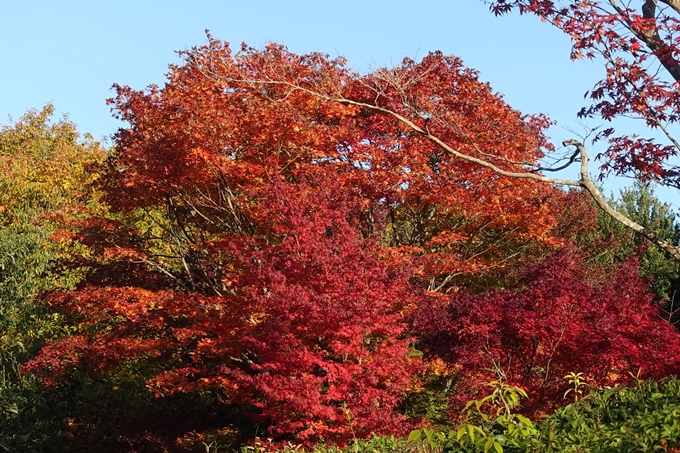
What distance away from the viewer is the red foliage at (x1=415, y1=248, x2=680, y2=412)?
9.84 metres

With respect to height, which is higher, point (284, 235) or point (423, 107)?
point (423, 107)

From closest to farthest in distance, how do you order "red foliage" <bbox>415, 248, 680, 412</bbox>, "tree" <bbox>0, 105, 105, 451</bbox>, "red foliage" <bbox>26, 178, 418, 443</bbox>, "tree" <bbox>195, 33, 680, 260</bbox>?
"tree" <bbox>195, 33, 680, 260</bbox>, "red foliage" <bbox>26, 178, 418, 443</bbox>, "red foliage" <bbox>415, 248, 680, 412</bbox>, "tree" <bbox>0, 105, 105, 451</bbox>

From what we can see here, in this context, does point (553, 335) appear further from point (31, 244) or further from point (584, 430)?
point (31, 244)

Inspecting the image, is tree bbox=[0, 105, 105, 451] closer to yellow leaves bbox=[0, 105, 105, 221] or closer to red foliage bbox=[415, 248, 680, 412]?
yellow leaves bbox=[0, 105, 105, 221]

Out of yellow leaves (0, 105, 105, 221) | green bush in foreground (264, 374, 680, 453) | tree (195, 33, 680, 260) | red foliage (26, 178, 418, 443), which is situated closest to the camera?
green bush in foreground (264, 374, 680, 453)

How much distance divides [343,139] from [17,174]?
499 inches

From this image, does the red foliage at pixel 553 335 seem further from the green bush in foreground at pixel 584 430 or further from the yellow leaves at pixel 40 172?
the yellow leaves at pixel 40 172

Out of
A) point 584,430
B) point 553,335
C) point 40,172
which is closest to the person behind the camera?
point 584,430

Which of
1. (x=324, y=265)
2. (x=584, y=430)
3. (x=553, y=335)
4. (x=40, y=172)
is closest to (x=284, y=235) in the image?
(x=324, y=265)

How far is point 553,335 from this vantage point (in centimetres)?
1026

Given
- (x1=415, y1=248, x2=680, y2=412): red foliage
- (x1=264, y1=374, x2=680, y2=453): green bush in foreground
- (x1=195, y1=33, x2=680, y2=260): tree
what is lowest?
(x1=264, y1=374, x2=680, y2=453): green bush in foreground

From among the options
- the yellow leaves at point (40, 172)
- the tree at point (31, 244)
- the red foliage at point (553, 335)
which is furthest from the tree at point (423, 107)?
the yellow leaves at point (40, 172)

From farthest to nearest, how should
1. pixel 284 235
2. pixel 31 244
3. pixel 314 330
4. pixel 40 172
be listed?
pixel 40 172, pixel 31 244, pixel 284 235, pixel 314 330

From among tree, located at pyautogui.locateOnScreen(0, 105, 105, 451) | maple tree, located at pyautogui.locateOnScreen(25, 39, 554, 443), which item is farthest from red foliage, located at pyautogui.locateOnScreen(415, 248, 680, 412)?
tree, located at pyautogui.locateOnScreen(0, 105, 105, 451)
